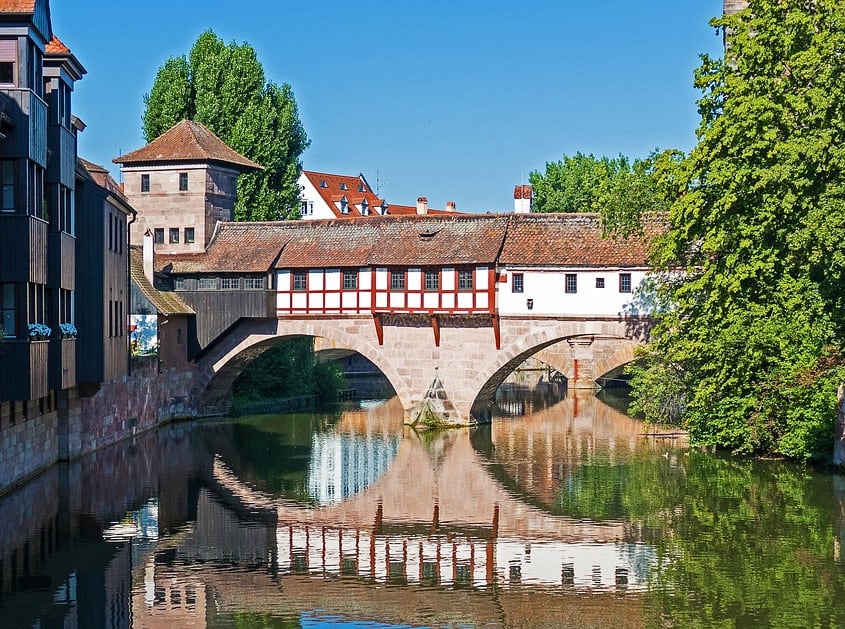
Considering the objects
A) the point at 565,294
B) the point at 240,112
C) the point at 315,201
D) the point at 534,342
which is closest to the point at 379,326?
the point at 534,342

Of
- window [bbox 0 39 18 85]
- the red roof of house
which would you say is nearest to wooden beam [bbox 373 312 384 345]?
window [bbox 0 39 18 85]

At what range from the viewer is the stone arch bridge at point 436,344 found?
3622 centimetres

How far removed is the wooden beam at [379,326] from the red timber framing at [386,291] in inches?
6.3

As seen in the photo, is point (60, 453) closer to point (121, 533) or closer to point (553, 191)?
point (121, 533)

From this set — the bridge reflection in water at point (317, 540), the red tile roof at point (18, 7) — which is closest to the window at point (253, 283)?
the bridge reflection in water at point (317, 540)

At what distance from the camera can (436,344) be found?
3772cm

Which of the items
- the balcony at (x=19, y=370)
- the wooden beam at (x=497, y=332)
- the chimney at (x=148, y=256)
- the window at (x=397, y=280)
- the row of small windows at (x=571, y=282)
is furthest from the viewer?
the chimney at (x=148, y=256)

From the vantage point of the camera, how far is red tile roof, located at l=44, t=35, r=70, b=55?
26.8 metres

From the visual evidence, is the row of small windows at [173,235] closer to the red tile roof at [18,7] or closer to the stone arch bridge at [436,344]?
the stone arch bridge at [436,344]

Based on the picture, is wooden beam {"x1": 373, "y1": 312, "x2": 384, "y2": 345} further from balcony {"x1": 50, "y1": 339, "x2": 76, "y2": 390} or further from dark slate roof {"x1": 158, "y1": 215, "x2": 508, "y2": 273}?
balcony {"x1": 50, "y1": 339, "x2": 76, "y2": 390}

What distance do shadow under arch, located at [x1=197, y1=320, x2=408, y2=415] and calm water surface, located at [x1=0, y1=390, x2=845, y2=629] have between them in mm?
4854

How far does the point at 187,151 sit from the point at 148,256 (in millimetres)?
4487

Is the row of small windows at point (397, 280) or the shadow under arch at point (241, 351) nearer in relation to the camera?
the row of small windows at point (397, 280)

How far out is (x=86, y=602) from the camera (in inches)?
681
